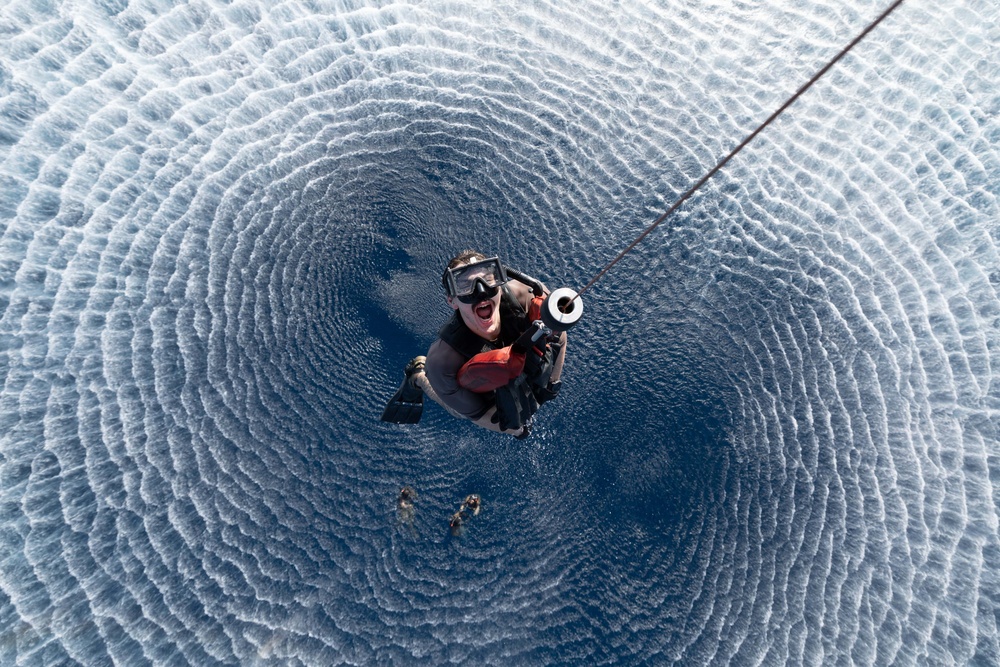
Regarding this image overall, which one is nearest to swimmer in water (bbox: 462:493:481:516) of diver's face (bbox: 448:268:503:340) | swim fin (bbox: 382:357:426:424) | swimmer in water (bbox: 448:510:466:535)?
swimmer in water (bbox: 448:510:466:535)

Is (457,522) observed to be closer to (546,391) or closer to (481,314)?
(546,391)

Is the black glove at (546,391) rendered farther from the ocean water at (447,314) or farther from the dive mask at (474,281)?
the ocean water at (447,314)

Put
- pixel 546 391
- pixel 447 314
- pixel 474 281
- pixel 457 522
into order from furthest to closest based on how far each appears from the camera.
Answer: pixel 447 314, pixel 457 522, pixel 546 391, pixel 474 281

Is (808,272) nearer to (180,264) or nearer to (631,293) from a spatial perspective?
(631,293)

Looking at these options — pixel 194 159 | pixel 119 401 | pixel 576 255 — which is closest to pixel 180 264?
pixel 194 159

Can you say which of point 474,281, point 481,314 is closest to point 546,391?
point 481,314

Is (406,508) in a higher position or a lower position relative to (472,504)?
lower

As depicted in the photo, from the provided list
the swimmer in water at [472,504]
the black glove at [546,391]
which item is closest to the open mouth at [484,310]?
the black glove at [546,391]

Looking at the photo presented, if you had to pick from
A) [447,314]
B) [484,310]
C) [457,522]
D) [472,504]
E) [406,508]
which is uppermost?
[484,310]
